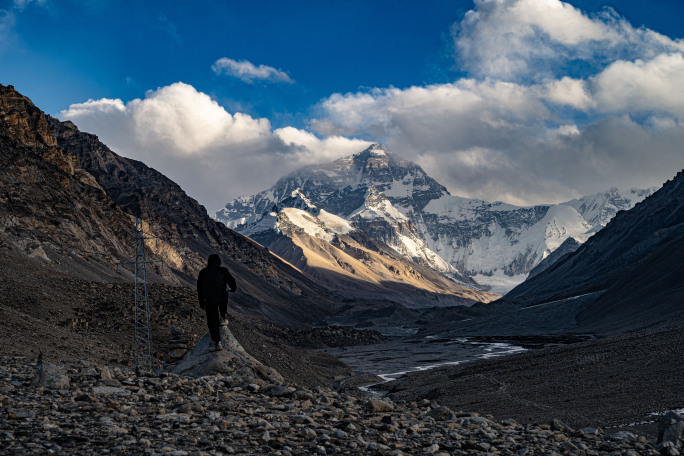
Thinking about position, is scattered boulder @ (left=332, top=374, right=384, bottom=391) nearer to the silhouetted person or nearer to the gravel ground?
the gravel ground

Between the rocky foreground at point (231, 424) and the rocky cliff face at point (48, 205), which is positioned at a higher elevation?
the rocky cliff face at point (48, 205)

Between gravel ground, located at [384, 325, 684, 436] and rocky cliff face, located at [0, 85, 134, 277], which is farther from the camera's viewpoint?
rocky cliff face, located at [0, 85, 134, 277]

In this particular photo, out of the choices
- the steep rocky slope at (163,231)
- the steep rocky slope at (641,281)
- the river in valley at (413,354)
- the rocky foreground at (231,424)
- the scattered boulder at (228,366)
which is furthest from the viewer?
the steep rocky slope at (163,231)

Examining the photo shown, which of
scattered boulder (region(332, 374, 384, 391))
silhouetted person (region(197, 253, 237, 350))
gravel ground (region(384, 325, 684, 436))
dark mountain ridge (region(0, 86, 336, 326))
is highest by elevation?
dark mountain ridge (region(0, 86, 336, 326))

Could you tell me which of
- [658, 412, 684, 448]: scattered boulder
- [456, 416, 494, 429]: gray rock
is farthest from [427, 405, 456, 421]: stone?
[658, 412, 684, 448]: scattered boulder

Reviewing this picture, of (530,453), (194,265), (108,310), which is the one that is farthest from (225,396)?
(194,265)

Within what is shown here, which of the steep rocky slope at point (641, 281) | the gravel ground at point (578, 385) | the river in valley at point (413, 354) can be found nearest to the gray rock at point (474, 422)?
the gravel ground at point (578, 385)

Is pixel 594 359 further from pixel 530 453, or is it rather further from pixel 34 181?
pixel 34 181

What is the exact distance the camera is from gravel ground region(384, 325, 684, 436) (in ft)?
102

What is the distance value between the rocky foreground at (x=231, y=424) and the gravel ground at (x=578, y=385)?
45.4ft

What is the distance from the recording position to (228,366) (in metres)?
17.5

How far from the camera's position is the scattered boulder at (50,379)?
43.5 ft

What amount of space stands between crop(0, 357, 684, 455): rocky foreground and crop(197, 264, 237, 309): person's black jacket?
8.78 feet

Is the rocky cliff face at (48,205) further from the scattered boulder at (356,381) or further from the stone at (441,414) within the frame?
the stone at (441,414)
